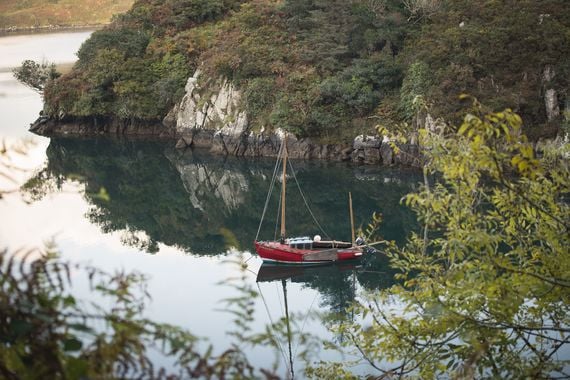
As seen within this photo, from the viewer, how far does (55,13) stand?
13162 cm

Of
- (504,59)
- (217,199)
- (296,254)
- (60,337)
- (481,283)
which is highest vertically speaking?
(60,337)

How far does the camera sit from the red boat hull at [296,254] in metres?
25.0

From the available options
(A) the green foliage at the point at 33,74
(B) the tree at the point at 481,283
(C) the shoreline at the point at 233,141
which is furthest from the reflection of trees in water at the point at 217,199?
(B) the tree at the point at 481,283

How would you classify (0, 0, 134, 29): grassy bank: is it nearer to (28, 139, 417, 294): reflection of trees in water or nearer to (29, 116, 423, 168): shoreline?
(29, 116, 423, 168): shoreline

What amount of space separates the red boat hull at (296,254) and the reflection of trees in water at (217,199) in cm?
55

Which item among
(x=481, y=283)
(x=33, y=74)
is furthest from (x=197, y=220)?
(x=33, y=74)

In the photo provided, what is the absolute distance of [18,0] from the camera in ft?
453

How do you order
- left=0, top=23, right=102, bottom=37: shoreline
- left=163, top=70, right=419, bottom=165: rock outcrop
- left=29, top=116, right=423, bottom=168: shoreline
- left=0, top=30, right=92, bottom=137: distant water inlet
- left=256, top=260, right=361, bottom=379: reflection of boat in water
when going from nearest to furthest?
left=256, top=260, right=361, bottom=379: reflection of boat in water, left=29, top=116, right=423, bottom=168: shoreline, left=163, top=70, right=419, bottom=165: rock outcrop, left=0, top=30, right=92, bottom=137: distant water inlet, left=0, top=23, right=102, bottom=37: shoreline

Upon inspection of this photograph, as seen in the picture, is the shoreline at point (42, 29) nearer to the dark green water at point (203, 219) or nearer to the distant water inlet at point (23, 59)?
the distant water inlet at point (23, 59)

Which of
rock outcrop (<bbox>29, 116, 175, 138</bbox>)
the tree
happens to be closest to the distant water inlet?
rock outcrop (<bbox>29, 116, 175, 138</bbox>)

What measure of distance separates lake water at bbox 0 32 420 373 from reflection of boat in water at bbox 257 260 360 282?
2.9 inches

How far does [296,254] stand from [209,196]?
1071 cm

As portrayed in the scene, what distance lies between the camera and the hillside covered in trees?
33.4 meters

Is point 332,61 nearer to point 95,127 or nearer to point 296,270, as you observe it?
point 95,127
